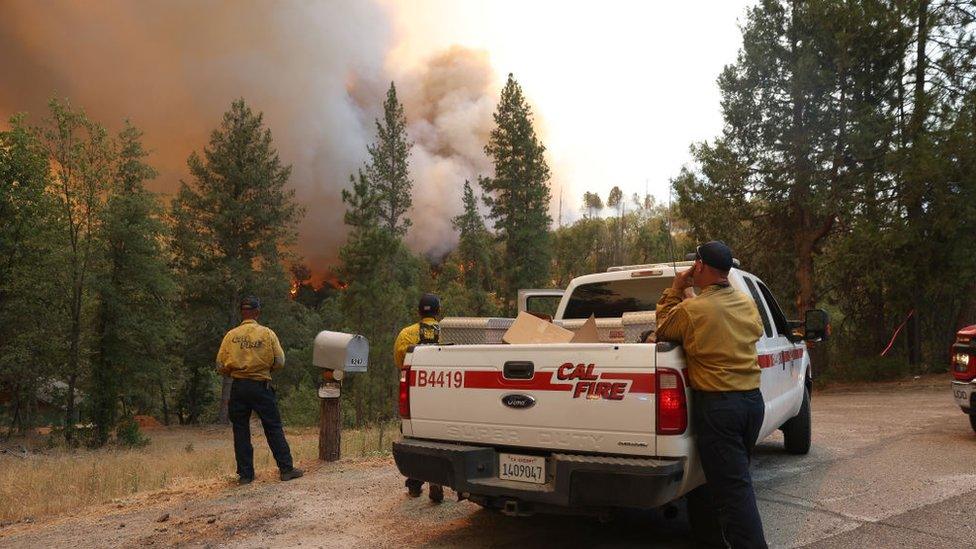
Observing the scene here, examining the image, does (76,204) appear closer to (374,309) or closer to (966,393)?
(374,309)

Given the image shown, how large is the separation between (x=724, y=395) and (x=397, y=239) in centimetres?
2865

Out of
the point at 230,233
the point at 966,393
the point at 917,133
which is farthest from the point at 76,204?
the point at 917,133

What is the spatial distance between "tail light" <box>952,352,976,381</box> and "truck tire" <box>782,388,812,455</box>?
181 centimetres

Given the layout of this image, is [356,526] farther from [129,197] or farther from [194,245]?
[194,245]

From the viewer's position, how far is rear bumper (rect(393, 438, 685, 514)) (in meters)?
3.46

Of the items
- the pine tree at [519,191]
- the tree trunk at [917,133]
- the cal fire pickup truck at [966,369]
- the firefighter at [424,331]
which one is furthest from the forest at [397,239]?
the firefighter at [424,331]

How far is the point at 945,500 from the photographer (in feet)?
17.2

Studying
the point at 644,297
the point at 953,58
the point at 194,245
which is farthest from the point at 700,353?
the point at 194,245

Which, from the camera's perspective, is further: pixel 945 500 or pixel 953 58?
pixel 953 58

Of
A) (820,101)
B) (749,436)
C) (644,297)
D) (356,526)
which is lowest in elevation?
(356,526)

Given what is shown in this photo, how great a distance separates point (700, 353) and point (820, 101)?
1992 cm

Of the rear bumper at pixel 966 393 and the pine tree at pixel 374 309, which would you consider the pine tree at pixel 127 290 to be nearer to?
the pine tree at pixel 374 309

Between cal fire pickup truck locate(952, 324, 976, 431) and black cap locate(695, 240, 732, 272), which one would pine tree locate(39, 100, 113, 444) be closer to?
black cap locate(695, 240, 732, 272)

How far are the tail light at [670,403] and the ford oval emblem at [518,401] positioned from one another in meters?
0.79
